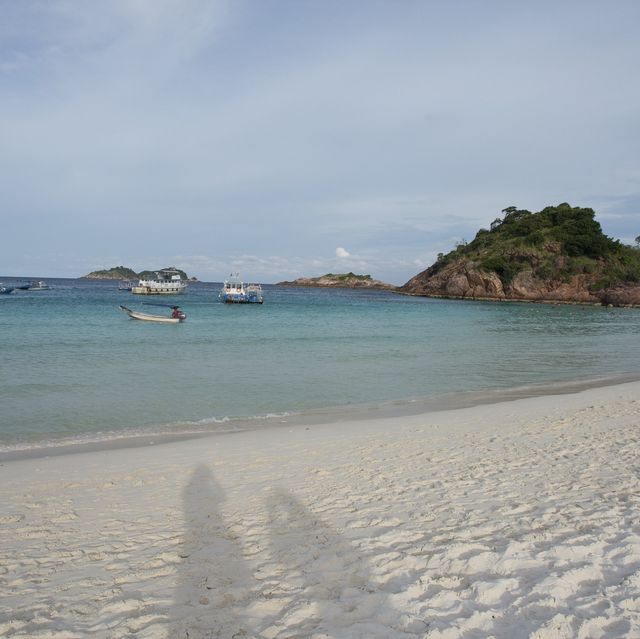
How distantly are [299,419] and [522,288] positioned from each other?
89.6 metres

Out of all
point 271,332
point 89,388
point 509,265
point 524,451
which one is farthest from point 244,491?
point 509,265

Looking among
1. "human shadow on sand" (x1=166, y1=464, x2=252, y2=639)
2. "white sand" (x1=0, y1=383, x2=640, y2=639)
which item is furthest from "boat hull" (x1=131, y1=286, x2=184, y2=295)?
"human shadow on sand" (x1=166, y1=464, x2=252, y2=639)

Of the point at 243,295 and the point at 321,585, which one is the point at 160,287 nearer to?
the point at 243,295

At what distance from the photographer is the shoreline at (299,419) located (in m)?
9.55

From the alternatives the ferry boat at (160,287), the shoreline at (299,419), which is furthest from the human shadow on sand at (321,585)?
the ferry boat at (160,287)

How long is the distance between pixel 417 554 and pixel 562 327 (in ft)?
127

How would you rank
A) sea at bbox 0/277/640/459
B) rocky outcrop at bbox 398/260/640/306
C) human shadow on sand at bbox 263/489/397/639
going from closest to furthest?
human shadow on sand at bbox 263/489/397/639, sea at bbox 0/277/640/459, rocky outcrop at bbox 398/260/640/306

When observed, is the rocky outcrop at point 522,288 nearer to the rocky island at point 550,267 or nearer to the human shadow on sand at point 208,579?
the rocky island at point 550,267

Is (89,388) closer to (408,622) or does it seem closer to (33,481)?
(33,481)

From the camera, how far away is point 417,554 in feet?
15.0

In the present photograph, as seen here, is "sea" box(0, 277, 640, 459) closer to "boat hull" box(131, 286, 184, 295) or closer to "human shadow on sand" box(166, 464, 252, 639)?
"human shadow on sand" box(166, 464, 252, 639)

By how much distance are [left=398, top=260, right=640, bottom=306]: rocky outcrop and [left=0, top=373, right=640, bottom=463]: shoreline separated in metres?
72.0

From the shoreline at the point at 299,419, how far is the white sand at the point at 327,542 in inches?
41.6

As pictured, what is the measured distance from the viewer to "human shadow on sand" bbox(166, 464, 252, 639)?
3.64m
